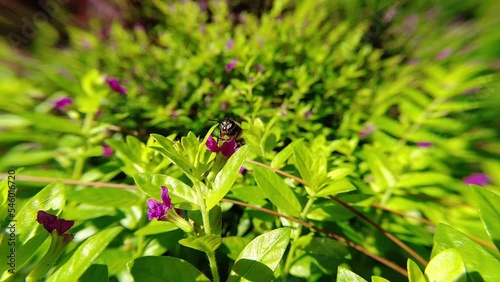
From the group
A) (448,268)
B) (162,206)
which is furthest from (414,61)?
(162,206)

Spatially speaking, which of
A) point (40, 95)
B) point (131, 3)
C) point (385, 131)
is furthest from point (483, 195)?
point (131, 3)

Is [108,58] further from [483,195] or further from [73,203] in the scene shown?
[483,195]

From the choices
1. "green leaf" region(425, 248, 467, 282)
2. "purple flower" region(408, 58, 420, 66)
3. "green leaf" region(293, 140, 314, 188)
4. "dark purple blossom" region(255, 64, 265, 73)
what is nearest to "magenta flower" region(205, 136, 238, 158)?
"green leaf" region(293, 140, 314, 188)

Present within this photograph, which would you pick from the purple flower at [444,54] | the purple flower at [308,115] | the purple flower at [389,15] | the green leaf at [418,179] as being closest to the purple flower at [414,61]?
the purple flower at [444,54]

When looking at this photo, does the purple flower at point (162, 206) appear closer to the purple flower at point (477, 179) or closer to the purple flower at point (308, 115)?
the purple flower at point (308, 115)

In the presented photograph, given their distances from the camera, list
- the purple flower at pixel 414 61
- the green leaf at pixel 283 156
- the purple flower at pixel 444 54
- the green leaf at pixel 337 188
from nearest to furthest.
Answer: the green leaf at pixel 337 188 < the green leaf at pixel 283 156 < the purple flower at pixel 414 61 < the purple flower at pixel 444 54

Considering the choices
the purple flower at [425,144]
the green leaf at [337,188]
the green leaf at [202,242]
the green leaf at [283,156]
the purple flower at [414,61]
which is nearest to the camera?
the green leaf at [202,242]

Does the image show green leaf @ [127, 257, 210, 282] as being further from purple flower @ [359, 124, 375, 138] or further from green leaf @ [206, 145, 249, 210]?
purple flower @ [359, 124, 375, 138]
